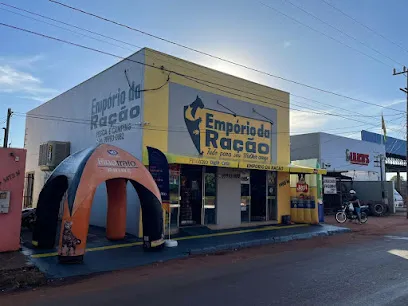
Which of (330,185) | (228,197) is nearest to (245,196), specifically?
(228,197)

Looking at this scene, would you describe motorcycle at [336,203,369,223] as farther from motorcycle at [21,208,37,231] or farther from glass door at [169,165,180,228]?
motorcycle at [21,208,37,231]

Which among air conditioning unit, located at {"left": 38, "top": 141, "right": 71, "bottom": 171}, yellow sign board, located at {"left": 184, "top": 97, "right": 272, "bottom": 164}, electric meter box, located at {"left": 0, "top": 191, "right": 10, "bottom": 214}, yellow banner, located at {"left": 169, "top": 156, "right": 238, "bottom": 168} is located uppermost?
yellow sign board, located at {"left": 184, "top": 97, "right": 272, "bottom": 164}

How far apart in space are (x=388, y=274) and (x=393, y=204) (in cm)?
2202

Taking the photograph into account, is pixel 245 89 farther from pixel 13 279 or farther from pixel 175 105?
pixel 13 279

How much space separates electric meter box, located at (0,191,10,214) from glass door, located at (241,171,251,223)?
9567mm

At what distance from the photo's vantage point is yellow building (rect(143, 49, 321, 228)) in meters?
13.7

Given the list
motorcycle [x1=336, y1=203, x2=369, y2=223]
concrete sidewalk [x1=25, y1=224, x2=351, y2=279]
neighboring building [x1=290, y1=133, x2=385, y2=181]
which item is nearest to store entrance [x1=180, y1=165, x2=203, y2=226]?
concrete sidewalk [x1=25, y1=224, x2=351, y2=279]

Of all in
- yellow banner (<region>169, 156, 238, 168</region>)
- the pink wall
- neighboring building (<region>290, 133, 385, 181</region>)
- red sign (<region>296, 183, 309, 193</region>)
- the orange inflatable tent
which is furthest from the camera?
neighboring building (<region>290, 133, 385, 181</region>)

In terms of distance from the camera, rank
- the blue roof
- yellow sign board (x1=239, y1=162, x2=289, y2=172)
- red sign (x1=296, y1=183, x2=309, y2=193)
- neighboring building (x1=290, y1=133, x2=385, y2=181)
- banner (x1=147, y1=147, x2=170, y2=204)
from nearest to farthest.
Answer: banner (x1=147, y1=147, x2=170, y2=204) < yellow sign board (x1=239, y1=162, x2=289, y2=172) < red sign (x1=296, y1=183, x2=309, y2=193) < neighboring building (x1=290, y1=133, x2=385, y2=181) < the blue roof

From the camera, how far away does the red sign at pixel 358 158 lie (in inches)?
1433

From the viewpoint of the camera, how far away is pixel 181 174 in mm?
14789

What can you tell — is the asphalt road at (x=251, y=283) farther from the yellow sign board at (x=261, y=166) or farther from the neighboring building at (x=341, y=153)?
the neighboring building at (x=341, y=153)

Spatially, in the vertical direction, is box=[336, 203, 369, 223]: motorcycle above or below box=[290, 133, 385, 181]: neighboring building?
below

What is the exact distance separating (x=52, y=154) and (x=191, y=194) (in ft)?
23.0
